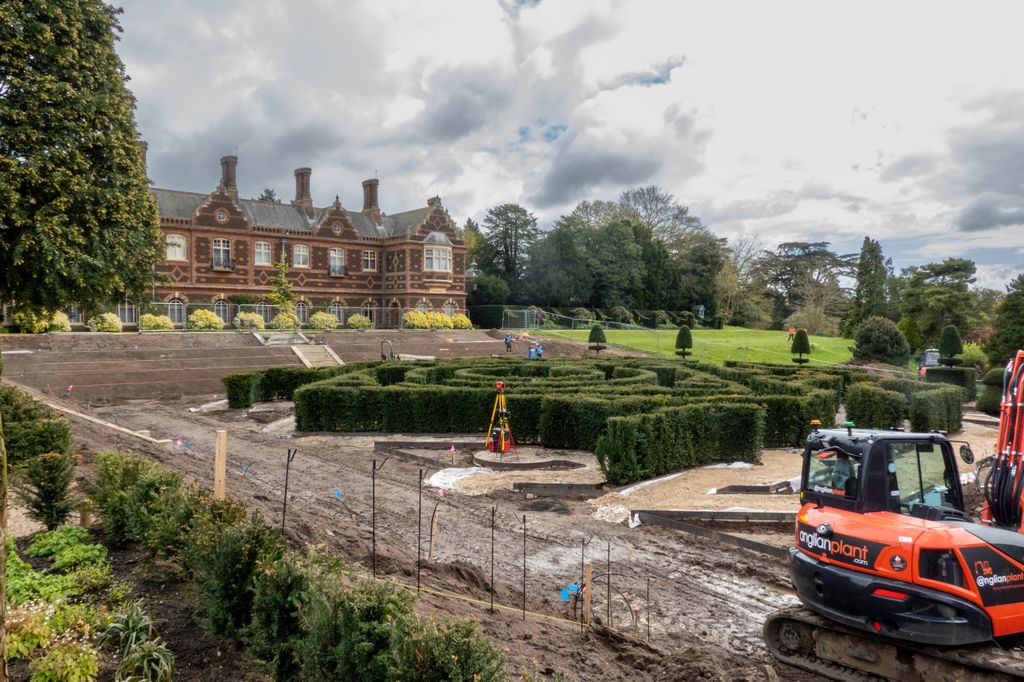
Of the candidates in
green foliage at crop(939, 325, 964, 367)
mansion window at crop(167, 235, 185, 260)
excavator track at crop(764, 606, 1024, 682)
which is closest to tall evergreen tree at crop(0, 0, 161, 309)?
excavator track at crop(764, 606, 1024, 682)

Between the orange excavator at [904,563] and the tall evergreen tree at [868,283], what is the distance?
6287 cm

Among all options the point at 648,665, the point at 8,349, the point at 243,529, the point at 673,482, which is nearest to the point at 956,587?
the point at 648,665

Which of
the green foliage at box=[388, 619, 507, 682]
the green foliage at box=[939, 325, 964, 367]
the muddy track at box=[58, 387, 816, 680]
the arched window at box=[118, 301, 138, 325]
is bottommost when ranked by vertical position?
the muddy track at box=[58, 387, 816, 680]

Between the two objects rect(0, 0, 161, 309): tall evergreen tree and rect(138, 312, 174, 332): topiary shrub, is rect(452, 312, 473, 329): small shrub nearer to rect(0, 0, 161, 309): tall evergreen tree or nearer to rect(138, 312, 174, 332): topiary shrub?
rect(138, 312, 174, 332): topiary shrub

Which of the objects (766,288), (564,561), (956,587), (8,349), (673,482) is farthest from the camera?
(766,288)

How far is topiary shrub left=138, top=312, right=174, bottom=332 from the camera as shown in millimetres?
38844

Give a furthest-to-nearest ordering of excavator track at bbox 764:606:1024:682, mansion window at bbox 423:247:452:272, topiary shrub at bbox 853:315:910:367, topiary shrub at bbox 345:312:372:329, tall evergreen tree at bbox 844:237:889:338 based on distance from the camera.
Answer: tall evergreen tree at bbox 844:237:889:338, mansion window at bbox 423:247:452:272, topiary shrub at bbox 345:312:372:329, topiary shrub at bbox 853:315:910:367, excavator track at bbox 764:606:1024:682

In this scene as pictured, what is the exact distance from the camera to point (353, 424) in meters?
20.2

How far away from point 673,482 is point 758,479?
200 cm

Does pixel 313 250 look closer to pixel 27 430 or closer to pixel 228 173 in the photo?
pixel 228 173

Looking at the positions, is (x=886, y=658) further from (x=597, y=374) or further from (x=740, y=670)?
(x=597, y=374)

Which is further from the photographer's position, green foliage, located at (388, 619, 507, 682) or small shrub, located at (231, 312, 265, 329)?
small shrub, located at (231, 312, 265, 329)

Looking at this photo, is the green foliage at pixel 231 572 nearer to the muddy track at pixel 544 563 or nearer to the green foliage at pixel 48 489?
the muddy track at pixel 544 563

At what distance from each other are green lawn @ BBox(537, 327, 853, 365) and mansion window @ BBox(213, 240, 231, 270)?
25313mm
